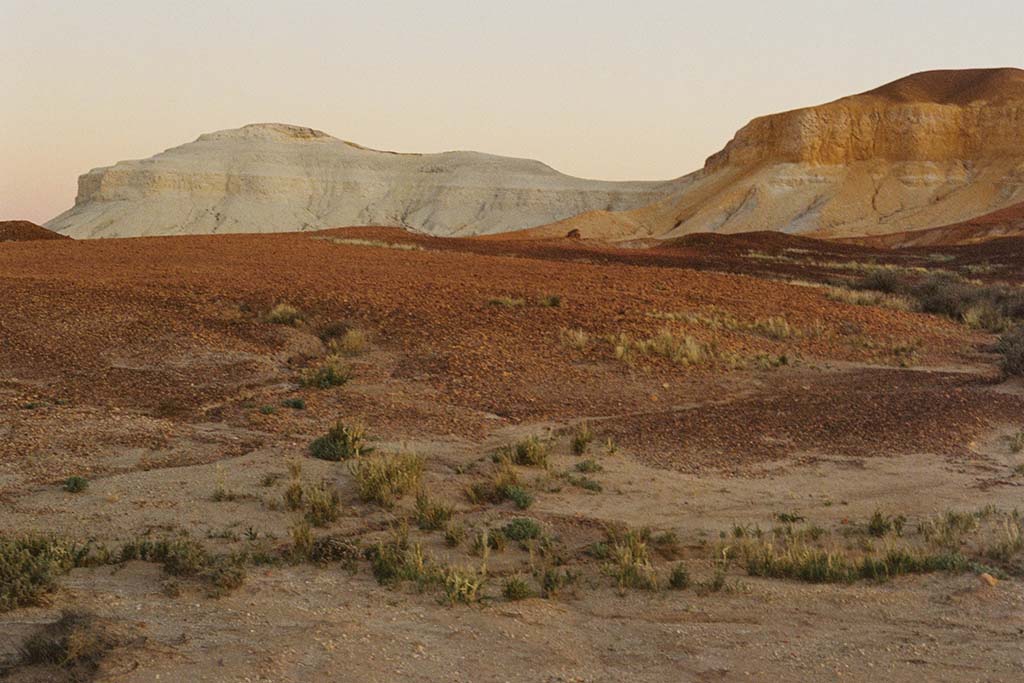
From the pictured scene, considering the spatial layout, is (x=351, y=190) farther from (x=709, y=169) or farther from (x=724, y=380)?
(x=724, y=380)

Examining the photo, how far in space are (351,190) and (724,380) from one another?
10222cm

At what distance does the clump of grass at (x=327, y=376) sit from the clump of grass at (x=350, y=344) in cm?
97

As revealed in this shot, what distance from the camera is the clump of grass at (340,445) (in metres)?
9.17

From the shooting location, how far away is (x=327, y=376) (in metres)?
11.9

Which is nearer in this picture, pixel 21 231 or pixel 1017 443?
pixel 1017 443

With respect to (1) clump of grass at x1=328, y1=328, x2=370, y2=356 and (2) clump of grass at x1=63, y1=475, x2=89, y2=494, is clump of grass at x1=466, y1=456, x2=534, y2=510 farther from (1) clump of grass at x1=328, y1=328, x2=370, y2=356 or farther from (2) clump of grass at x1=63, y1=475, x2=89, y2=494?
(1) clump of grass at x1=328, y1=328, x2=370, y2=356

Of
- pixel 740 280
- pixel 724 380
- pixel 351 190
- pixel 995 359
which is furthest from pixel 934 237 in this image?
pixel 351 190

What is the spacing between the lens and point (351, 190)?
112m

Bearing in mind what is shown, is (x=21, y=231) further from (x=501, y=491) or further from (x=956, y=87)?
(x=956, y=87)

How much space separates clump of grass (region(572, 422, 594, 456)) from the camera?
9.86 meters

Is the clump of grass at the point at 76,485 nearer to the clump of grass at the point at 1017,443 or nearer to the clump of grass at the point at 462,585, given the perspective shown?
the clump of grass at the point at 462,585

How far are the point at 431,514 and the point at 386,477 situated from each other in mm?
858

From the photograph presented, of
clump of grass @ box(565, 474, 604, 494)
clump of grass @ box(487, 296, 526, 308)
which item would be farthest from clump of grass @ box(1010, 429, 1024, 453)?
clump of grass @ box(487, 296, 526, 308)

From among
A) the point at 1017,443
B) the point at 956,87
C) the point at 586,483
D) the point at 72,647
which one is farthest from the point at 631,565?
the point at 956,87
